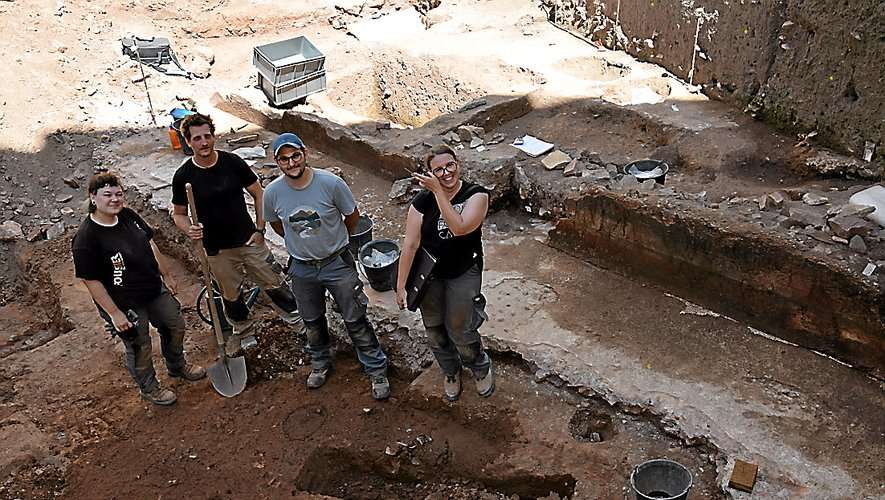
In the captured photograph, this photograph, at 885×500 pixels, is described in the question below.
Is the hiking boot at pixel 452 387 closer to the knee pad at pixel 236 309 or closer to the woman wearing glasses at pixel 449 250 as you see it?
the woman wearing glasses at pixel 449 250

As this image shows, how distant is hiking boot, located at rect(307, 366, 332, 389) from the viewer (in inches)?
196

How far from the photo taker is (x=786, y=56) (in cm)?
778

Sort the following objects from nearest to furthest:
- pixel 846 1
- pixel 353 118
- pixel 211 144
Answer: pixel 211 144 < pixel 846 1 < pixel 353 118

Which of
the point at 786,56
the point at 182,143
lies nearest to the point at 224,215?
the point at 182,143

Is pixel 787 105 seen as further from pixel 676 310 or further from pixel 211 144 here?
pixel 211 144

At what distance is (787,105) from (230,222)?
6.32 meters

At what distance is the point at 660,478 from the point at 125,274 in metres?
3.38

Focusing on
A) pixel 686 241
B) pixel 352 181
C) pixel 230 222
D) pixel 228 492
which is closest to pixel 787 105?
pixel 686 241

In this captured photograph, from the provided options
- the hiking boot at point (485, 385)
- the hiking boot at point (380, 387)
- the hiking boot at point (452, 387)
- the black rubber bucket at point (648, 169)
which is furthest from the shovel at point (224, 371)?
the black rubber bucket at point (648, 169)

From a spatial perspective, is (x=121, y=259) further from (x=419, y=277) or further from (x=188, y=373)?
(x=419, y=277)

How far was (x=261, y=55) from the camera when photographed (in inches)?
389

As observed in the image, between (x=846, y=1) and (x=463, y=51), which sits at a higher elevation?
(x=846, y=1)

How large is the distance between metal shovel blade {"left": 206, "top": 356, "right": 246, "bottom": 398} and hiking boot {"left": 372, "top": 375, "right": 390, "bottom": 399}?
99 centimetres

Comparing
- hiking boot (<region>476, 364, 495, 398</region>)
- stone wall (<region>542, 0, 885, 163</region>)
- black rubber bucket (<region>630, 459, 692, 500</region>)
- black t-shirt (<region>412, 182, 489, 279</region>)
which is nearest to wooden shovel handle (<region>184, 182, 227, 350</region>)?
black t-shirt (<region>412, 182, 489, 279</region>)
